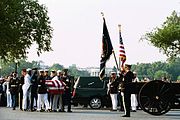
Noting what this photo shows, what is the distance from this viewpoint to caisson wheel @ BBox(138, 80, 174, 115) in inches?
738

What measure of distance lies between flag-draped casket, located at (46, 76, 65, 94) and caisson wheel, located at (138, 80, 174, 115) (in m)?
5.44

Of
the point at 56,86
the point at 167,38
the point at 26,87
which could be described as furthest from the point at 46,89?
the point at 167,38

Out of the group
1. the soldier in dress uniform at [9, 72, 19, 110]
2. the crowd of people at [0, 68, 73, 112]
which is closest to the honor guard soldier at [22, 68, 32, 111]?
the crowd of people at [0, 68, 73, 112]

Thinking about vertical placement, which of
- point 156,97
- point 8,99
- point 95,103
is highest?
point 156,97

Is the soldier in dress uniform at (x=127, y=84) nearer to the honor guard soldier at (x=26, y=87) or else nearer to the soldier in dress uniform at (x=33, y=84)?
the soldier in dress uniform at (x=33, y=84)

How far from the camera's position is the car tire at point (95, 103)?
2866 cm

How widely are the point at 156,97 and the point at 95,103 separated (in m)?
10.2

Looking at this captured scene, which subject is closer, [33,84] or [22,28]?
[33,84]

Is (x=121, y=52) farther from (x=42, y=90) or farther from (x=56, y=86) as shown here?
(x=42, y=90)

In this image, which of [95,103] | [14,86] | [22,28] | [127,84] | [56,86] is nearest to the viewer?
[127,84]

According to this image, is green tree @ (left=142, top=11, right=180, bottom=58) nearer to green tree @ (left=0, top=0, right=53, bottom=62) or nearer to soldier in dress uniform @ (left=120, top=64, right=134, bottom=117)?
green tree @ (left=0, top=0, right=53, bottom=62)

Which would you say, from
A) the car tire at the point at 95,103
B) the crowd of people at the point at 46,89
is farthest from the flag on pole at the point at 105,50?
the crowd of people at the point at 46,89

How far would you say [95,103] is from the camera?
1132 inches

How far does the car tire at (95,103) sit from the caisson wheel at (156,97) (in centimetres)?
994
